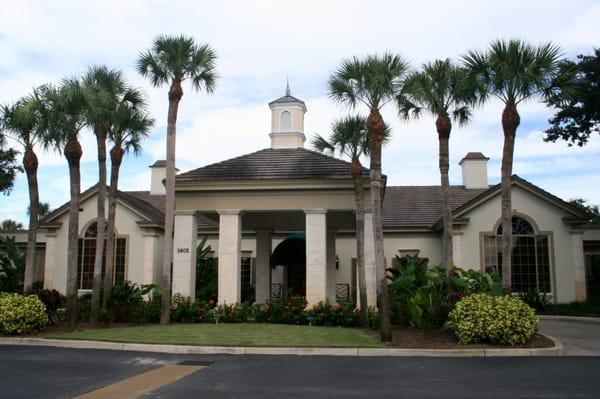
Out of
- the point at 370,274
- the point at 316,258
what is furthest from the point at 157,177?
the point at 370,274

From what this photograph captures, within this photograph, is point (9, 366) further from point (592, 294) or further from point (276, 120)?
point (592, 294)

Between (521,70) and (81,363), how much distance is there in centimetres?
1295

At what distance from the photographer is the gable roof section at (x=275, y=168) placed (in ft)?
62.4

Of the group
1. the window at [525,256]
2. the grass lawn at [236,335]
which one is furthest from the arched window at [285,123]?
the window at [525,256]

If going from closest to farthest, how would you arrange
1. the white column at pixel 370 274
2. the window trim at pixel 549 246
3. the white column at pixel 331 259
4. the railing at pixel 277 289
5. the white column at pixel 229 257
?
the white column at pixel 370 274
the white column at pixel 229 257
the white column at pixel 331 259
the window trim at pixel 549 246
the railing at pixel 277 289

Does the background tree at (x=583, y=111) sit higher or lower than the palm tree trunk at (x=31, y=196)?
higher

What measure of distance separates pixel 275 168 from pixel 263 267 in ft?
20.5

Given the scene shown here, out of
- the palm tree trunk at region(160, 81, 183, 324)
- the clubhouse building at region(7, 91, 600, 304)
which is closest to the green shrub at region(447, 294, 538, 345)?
the clubhouse building at region(7, 91, 600, 304)

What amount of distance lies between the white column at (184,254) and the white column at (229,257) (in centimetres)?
105

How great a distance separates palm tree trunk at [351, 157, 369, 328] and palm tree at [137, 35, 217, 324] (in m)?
5.60

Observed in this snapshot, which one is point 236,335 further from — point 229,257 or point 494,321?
point 494,321

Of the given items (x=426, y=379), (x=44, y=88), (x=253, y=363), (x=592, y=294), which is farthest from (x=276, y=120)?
(x=592, y=294)

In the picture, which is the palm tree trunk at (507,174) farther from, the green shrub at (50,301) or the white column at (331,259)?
the green shrub at (50,301)

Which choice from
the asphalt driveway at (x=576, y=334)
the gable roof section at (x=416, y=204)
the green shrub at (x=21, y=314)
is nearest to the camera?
the asphalt driveway at (x=576, y=334)
